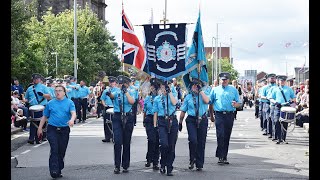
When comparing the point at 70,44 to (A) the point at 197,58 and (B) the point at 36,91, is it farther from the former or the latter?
(A) the point at 197,58

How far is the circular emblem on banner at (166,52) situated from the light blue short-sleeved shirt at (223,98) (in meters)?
1.64

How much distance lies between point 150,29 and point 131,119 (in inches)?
74.4

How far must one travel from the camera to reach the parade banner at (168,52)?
13898mm

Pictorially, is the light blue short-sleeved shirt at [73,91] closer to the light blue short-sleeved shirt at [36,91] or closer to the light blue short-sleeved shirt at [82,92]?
the light blue short-sleeved shirt at [82,92]

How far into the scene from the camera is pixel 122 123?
13711 millimetres

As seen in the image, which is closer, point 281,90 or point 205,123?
point 205,123

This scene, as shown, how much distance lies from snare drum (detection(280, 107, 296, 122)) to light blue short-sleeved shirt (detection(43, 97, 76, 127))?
7791 mm

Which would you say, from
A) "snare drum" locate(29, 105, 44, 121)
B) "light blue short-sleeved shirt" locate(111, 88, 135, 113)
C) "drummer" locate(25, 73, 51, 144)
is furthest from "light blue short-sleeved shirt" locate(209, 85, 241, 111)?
"drummer" locate(25, 73, 51, 144)
